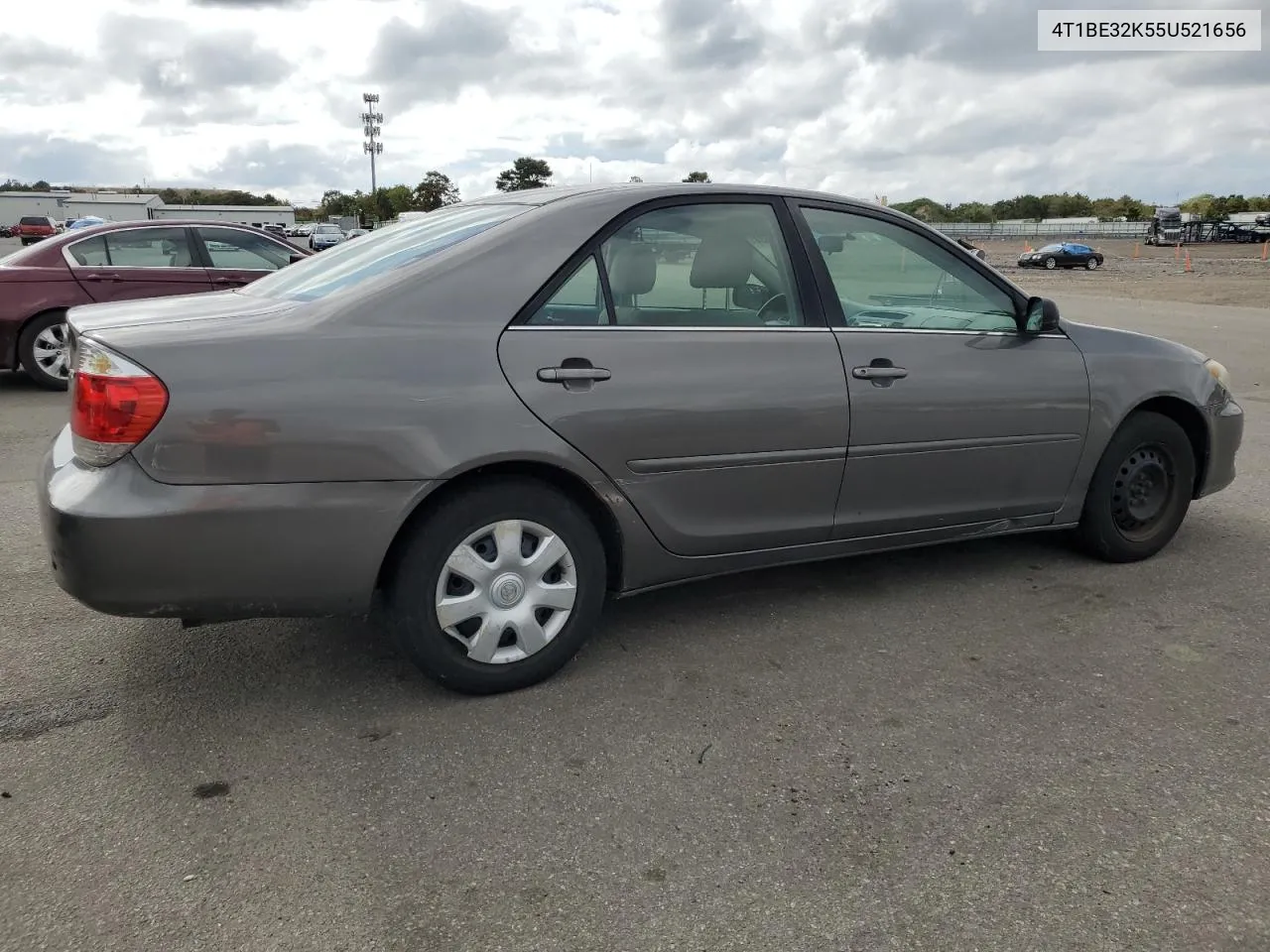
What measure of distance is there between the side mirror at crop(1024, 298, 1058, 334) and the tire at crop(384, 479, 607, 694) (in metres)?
2.00

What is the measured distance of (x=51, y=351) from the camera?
8.91 m

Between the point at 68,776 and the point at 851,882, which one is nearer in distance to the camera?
the point at 851,882

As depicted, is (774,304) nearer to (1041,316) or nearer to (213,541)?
(1041,316)

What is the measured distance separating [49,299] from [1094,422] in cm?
826

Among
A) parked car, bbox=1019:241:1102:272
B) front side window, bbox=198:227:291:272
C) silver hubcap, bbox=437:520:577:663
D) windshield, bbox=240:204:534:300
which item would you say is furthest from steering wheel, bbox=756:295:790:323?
parked car, bbox=1019:241:1102:272

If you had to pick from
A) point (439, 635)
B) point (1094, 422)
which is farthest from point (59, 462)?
point (1094, 422)

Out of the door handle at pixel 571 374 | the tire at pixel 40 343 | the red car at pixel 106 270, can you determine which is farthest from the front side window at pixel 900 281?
the tire at pixel 40 343

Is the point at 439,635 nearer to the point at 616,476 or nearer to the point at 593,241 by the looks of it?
the point at 616,476

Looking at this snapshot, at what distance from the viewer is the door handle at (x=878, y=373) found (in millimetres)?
3659

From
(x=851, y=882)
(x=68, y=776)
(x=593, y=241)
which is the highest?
(x=593, y=241)

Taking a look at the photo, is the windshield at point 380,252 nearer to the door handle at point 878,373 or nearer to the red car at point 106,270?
the door handle at point 878,373

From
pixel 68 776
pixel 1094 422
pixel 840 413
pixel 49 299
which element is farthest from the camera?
pixel 49 299

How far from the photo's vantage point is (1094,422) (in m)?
4.24

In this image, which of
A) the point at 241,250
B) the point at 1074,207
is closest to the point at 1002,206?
the point at 1074,207
